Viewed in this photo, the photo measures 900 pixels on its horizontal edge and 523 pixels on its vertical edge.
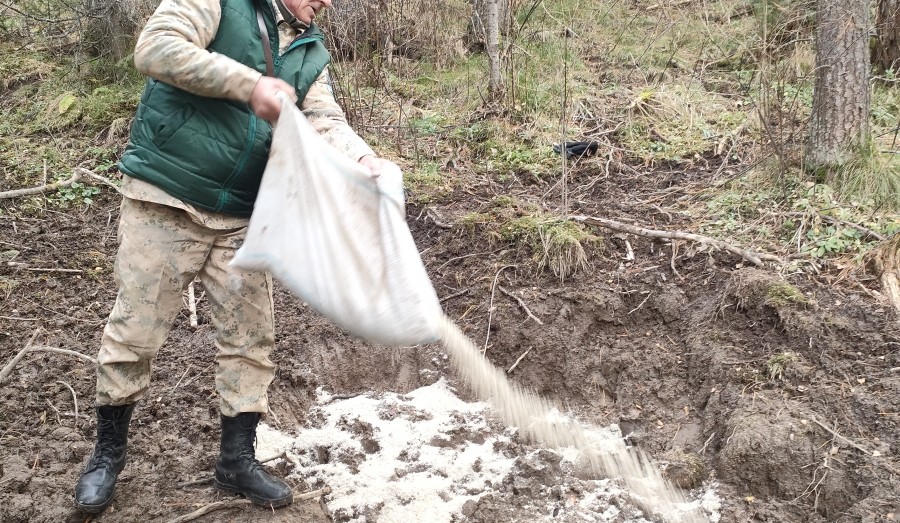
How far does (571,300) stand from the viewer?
12.8ft

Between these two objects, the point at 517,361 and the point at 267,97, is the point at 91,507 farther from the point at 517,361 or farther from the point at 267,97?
the point at 517,361

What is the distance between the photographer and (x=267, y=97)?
212cm

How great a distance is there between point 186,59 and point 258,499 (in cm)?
157

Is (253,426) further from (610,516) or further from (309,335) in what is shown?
(610,516)

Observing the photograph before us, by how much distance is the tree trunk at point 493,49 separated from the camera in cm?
614

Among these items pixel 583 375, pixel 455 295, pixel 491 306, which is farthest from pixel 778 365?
pixel 455 295

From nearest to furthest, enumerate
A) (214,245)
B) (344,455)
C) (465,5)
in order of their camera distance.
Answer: (214,245)
(344,455)
(465,5)

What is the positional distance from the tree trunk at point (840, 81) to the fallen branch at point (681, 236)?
98 cm

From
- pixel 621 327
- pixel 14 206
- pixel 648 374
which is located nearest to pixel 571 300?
pixel 621 327

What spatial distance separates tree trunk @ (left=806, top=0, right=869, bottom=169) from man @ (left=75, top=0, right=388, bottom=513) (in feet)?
10.4

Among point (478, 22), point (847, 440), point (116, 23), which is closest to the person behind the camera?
point (847, 440)

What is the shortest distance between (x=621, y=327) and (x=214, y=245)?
2.16 meters

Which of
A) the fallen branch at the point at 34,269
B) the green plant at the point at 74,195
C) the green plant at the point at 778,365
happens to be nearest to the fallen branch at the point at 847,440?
the green plant at the point at 778,365

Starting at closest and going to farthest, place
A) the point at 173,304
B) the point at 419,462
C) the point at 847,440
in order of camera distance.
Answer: the point at 173,304 < the point at 847,440 < the point at 419,462
